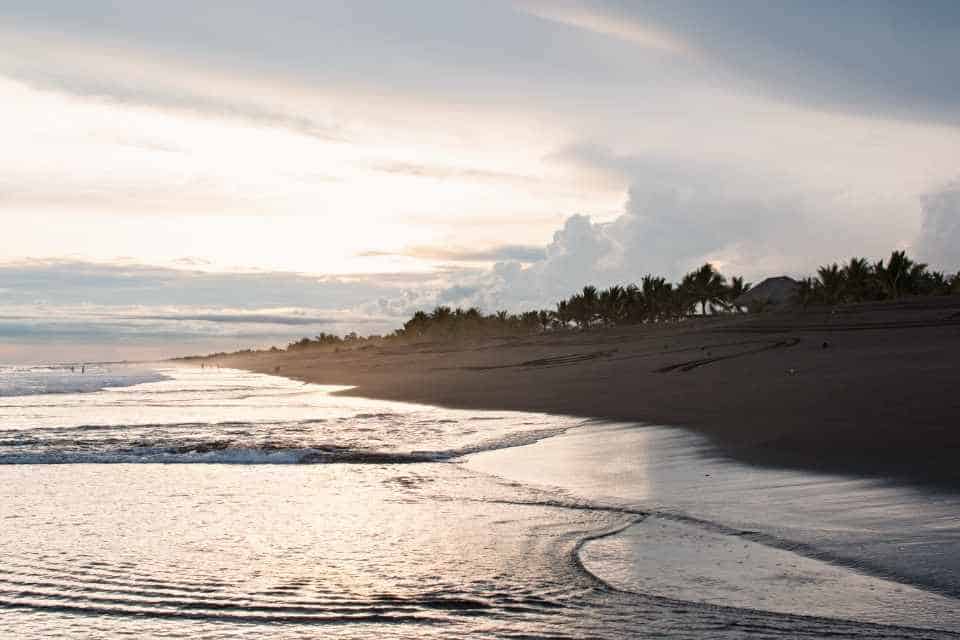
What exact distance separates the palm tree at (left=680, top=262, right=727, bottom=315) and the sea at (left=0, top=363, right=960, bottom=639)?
9264 centimetres

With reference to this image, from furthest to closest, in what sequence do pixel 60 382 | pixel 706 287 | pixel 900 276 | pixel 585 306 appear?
1. pixel 585 306
2. pixel 706 287
3. pixel 900 276
4. pixel 60 382

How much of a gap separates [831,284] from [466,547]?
84.4 metres

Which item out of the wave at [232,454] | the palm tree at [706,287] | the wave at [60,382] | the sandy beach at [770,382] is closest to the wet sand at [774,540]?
the sandy beach at [770,382]

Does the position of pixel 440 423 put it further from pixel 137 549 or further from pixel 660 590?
pixel 660 590

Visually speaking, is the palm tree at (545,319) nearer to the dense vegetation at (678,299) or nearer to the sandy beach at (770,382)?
the dense vegetation at (678,299)

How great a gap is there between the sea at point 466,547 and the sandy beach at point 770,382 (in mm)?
1644

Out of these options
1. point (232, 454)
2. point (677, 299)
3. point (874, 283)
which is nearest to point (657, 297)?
point (677, 299)

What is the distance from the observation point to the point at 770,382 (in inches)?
925

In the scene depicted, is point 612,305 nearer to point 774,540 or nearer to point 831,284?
point 831,284

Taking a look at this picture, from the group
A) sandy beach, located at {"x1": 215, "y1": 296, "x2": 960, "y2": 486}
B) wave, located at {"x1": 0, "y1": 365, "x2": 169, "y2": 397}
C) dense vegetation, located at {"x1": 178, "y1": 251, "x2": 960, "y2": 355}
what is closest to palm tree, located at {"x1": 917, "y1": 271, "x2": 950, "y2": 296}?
dense vegetation, located at {"x1": 178, "y1": 251, "x2": 960, "y2": 355}

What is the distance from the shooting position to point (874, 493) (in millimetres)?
9992

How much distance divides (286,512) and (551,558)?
149 inches

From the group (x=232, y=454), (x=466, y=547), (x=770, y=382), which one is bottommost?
(x=232, y=454)

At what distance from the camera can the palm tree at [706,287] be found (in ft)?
342
